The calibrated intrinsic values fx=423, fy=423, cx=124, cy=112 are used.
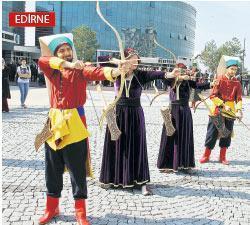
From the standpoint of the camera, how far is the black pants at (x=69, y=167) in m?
4.20

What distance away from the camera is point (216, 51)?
138 ft

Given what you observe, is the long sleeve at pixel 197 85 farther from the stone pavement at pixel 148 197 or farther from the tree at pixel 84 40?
the tree at pixel 84 40

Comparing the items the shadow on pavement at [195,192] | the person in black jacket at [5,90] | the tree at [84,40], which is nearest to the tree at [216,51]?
the tree at [84,40]

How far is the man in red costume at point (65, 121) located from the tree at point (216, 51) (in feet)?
117

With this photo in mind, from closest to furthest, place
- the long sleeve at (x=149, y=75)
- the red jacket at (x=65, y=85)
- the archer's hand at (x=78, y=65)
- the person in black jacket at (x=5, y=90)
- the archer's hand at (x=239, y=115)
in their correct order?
1. the archer's hand at (x=78, y=65)
2. the red jacket at (x=65, y=85)
3. the long sleeve at (x=149, y=75)
4. the archer's hand at (x=239, y=115)
5. the person in black jacket at (x=5, y=90)

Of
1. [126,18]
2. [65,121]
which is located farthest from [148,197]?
[126,18]

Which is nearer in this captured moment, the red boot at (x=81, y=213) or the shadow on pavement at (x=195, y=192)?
the red boot at (x=81, y=213)

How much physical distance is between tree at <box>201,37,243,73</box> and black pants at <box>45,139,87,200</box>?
117 ft

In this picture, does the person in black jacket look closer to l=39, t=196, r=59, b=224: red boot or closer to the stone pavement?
the stone pavement

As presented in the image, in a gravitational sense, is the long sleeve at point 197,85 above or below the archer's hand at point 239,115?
above

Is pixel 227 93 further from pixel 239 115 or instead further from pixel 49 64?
Answer: pixel 49 64

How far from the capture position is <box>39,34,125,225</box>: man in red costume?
164 inches

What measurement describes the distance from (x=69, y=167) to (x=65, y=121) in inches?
18.2

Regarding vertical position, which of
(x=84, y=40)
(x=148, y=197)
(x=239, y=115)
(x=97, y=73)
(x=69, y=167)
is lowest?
(x=148, y=197)
